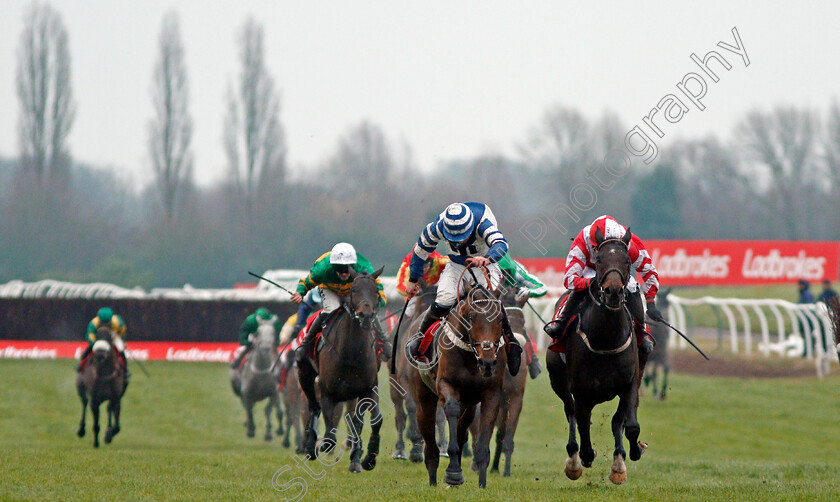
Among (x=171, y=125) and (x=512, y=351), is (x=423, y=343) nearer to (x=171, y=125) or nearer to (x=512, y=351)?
(x=512, y=351)

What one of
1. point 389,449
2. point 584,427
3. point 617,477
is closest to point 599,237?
point 584,427

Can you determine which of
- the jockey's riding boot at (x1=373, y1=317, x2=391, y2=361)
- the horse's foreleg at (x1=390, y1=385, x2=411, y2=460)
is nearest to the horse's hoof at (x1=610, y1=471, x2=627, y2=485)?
the jockey's riding boot at (x1=373, y1=317, x2=391, y2=361)

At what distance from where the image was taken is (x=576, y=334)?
8.43 metres

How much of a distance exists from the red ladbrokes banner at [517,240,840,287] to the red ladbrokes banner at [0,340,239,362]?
506 inches

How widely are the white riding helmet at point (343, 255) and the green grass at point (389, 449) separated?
2.12 meters

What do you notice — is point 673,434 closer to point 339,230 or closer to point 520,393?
point 520,393

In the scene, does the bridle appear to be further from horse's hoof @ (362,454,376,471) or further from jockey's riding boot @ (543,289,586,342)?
horse's hoof @ (362,454,376,471)

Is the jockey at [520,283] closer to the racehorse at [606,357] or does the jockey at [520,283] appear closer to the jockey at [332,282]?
the jockey at [332,282]

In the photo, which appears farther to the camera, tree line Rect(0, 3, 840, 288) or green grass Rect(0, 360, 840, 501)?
tree line Rect(0, 3, 840, 288)

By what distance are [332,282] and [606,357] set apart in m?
3.62

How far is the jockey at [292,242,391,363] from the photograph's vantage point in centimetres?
1059

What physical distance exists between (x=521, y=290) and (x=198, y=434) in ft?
30.0

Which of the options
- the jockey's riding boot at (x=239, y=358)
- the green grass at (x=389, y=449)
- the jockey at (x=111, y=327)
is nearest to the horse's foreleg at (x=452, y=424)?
the green grass at (x=389, y=449)

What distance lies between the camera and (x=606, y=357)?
8.05m
